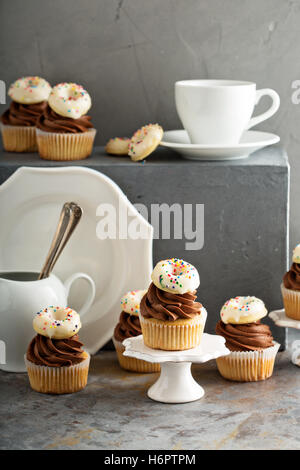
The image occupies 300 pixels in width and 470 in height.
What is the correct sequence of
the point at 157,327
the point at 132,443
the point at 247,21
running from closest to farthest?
the point at 132,443, the point at 157,327, the point at 247,21

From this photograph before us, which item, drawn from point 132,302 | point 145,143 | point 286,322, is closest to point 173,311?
point 132,302

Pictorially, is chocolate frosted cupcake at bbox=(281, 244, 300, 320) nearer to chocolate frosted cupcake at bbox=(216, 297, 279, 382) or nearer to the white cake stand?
chocolate frosted cupcake at bbox=(216, 297, 279, 382)

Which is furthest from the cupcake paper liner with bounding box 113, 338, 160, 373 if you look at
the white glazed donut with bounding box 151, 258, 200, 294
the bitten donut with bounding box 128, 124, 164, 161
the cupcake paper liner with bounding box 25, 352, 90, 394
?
the bitten donut with bounding box 128, 124, 164, 161

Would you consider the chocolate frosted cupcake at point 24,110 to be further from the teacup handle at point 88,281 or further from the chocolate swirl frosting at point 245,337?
the chocolate swirl frosting at point 245,337

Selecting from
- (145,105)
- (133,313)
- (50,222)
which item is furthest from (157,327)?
(145,105)

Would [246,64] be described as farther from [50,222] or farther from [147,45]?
[50,222]

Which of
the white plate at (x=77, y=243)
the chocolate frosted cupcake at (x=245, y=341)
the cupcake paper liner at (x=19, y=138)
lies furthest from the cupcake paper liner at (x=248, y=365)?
the cupcake paper liner at (x=19, y=138)
